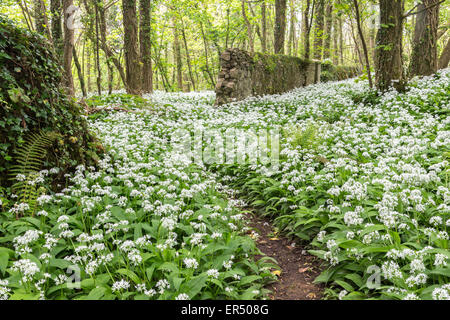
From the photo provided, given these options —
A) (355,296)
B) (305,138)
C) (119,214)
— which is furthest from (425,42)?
(119,214)

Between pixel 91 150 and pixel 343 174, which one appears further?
pixel 91 150

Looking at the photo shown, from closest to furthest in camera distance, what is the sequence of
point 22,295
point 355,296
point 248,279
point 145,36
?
point 22,295 < point 355,296 < point 248,279 < point 145,36

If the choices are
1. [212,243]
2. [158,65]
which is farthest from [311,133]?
[158,65]

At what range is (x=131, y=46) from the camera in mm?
12641

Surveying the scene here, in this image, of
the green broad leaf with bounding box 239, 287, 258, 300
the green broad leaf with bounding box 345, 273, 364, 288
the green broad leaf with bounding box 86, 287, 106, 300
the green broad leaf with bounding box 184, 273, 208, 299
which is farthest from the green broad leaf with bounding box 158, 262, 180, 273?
the green broad leaf with bounding box 345, 273, 364, 288

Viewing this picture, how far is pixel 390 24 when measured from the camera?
9.31 metres

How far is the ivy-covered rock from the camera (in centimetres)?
391

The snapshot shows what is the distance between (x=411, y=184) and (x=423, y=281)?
203 cm

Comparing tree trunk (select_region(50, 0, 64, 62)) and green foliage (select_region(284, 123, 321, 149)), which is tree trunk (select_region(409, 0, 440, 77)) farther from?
tree trunk (select_region(50, 0, 64, 62))

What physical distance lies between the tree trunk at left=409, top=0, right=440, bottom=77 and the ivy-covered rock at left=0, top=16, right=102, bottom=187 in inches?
487

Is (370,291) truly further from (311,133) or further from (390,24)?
(390,24)

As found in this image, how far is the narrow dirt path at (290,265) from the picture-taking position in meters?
3.17

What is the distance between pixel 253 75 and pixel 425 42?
6821mm

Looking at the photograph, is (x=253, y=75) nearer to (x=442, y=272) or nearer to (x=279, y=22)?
(x=279, y=22)
